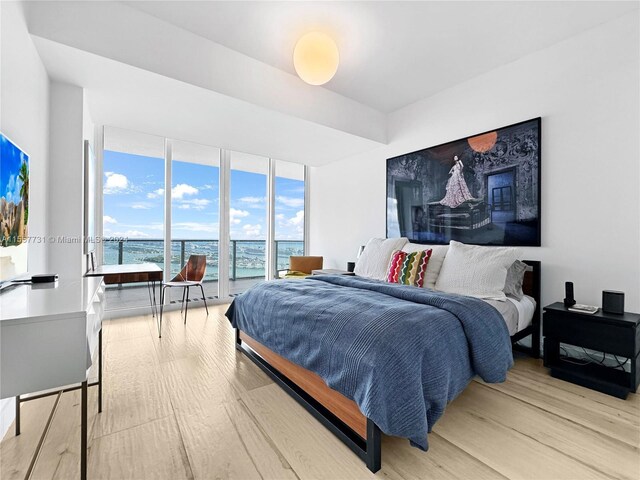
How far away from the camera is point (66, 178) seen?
8.51 ft

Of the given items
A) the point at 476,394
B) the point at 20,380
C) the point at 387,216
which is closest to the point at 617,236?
the point at 476,394

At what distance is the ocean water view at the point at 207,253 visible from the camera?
421cm

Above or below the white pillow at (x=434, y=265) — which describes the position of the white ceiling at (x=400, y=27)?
above

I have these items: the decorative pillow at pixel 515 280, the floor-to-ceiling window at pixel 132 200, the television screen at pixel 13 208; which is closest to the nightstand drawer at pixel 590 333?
the decorative pillow at pixel 515 280

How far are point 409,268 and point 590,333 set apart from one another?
1.37 m

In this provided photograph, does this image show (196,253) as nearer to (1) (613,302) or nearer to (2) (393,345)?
(2) (393,345)

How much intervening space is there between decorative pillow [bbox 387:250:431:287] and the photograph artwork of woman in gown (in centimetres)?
74

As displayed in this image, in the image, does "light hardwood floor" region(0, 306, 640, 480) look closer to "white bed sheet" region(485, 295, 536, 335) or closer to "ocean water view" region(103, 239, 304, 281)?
"white bed sheet" region(485, 295, 536, 335)

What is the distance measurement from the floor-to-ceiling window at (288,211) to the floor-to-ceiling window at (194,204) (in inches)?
42.5

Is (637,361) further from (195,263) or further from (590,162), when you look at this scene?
(195,263)

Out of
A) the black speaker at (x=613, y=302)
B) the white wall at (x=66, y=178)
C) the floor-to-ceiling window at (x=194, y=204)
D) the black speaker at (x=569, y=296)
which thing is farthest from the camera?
the floor-to-ceiling window at (x=194, y=204)

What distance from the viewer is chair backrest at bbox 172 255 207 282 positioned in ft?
13.4

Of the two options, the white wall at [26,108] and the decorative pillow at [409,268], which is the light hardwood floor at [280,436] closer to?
the white wall at [26,108]

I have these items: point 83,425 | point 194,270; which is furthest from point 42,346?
point 194,270
